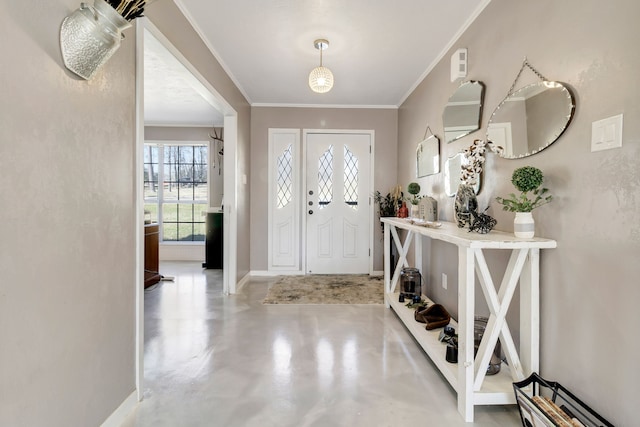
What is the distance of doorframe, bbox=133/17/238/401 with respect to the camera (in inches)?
68.5

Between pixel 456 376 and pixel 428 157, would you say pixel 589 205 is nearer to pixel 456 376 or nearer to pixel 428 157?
pixel 456 376

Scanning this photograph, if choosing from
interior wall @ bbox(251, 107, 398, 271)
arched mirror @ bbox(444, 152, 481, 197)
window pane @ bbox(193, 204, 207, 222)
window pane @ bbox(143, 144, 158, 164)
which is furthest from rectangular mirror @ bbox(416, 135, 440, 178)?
window pane @ bbox(143, 144, 158, 164)

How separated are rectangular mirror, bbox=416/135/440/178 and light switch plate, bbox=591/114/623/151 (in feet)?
5.99

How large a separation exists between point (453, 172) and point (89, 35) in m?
2.59

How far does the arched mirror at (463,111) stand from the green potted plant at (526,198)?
2.76ft

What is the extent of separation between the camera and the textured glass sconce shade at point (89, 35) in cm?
119

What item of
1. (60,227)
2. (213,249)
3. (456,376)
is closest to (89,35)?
(60,227)

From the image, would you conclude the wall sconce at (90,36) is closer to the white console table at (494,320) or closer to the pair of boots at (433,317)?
the white console table at (494,320)

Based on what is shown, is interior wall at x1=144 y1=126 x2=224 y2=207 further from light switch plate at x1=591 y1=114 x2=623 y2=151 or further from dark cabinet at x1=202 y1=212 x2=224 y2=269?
light switch plate at x1=591 y1=114 x2=623 y2=151

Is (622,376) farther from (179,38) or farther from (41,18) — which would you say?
(179,38)

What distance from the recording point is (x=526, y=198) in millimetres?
1646

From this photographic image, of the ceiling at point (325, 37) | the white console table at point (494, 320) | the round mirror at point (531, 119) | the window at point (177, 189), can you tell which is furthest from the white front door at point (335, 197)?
the white console table at point (494, 320)

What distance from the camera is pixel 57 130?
1.19 metres

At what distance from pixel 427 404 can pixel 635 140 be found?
59.7 inches
